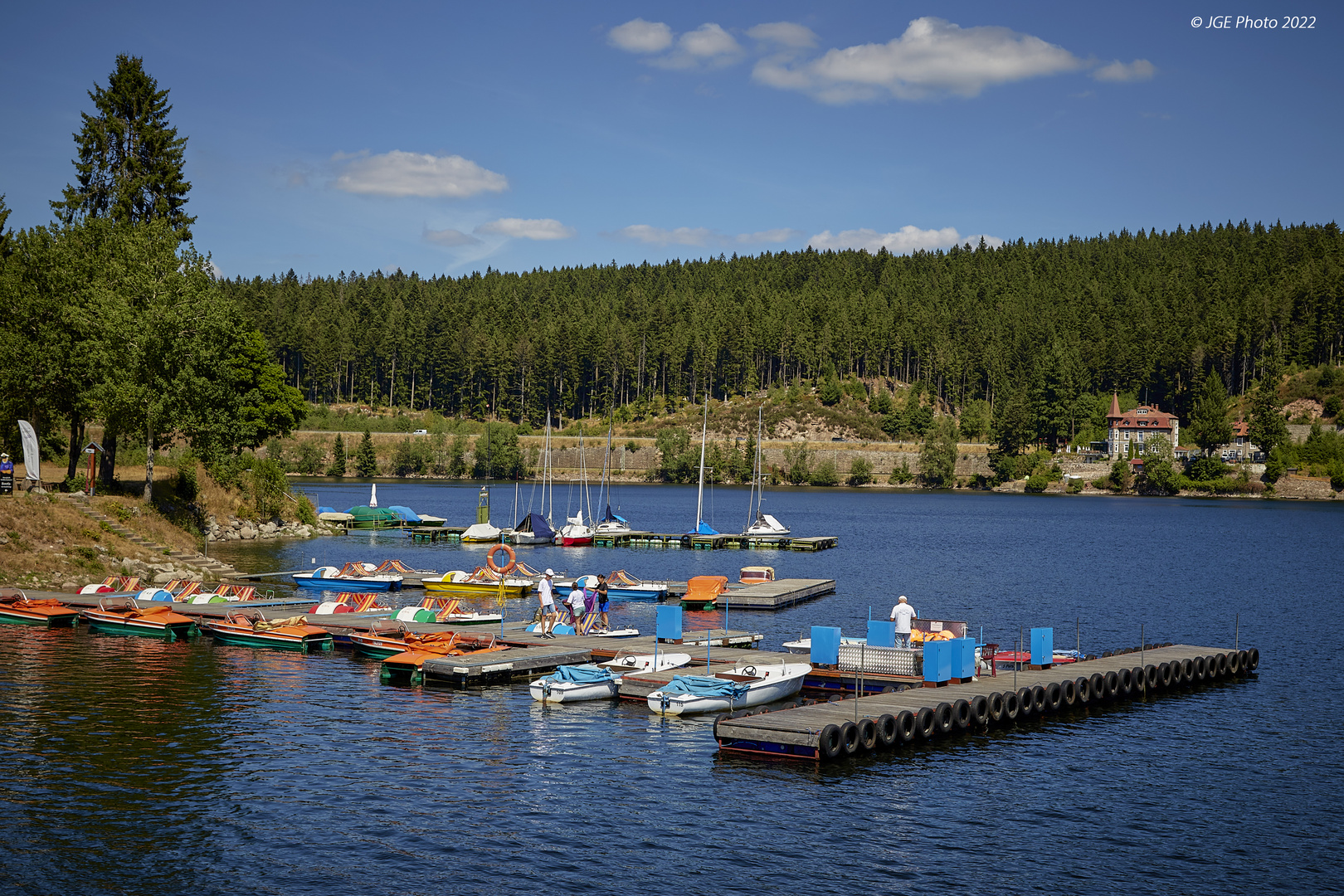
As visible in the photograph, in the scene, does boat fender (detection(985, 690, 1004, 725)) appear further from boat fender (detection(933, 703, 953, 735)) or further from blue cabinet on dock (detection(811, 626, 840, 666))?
blue cabinet on dock (detection(811, 626, 840, 666))

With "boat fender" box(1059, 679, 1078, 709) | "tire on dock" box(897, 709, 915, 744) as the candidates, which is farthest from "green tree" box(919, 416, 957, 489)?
"tire on dock" box(897, 709, 915, 744)

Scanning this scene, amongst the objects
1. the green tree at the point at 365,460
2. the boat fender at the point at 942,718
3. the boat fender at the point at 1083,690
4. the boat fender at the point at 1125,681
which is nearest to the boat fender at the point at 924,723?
the boat fender at the point at 942,718

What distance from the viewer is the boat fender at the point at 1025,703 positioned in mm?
30234

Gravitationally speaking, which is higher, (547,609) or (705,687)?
(547,609)

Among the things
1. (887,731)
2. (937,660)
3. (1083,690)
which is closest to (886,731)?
(887,731)

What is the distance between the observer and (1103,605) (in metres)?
55.5

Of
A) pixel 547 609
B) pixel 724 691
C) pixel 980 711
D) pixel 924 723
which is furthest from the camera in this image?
pixel 547 609

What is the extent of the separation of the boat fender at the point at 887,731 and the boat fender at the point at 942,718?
1.70 m

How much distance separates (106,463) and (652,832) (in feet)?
173

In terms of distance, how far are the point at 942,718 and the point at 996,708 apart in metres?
2.57

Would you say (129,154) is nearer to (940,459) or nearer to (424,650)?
(424,650)

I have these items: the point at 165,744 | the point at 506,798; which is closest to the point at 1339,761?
the point at 506,798

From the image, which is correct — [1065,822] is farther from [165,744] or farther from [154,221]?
[154,221]

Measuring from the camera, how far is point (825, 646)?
1315 inches
